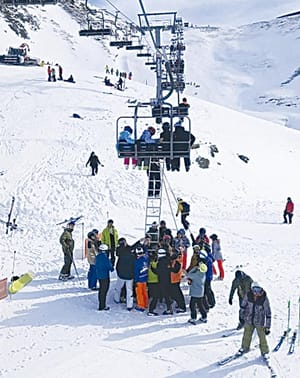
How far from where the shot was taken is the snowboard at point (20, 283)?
13156mm

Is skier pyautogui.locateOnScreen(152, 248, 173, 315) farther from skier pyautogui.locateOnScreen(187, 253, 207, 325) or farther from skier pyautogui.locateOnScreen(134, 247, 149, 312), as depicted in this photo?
skier pyautogui.locateOnScreen(187, 253, 207, 325)

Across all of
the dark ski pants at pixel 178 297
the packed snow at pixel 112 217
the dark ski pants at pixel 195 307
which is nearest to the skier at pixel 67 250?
the packed snow at pixel 112 217

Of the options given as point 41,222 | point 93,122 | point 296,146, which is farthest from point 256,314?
point 296,146

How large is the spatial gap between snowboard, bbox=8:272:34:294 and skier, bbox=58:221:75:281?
0.78 metres

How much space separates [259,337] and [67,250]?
5.71m

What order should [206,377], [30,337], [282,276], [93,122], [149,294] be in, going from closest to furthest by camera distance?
[206,377] < [30,337] < [149,294] < [282,276] < [93,122]

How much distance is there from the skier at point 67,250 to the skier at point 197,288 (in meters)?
3.60

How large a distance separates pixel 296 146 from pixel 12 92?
1901 cm

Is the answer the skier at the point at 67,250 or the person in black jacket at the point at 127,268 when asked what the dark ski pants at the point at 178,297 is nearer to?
the person in black jacket at the point at 127,268

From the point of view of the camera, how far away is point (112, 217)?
21.4 metres

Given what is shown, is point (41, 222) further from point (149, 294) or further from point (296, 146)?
point (296, 146)

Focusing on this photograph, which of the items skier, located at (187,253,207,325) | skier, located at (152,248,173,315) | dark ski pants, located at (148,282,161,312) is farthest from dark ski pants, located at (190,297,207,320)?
dark ski pants, located at (148,282,161,312)

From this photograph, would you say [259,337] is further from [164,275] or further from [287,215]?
[287,215]

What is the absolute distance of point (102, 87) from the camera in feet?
136
